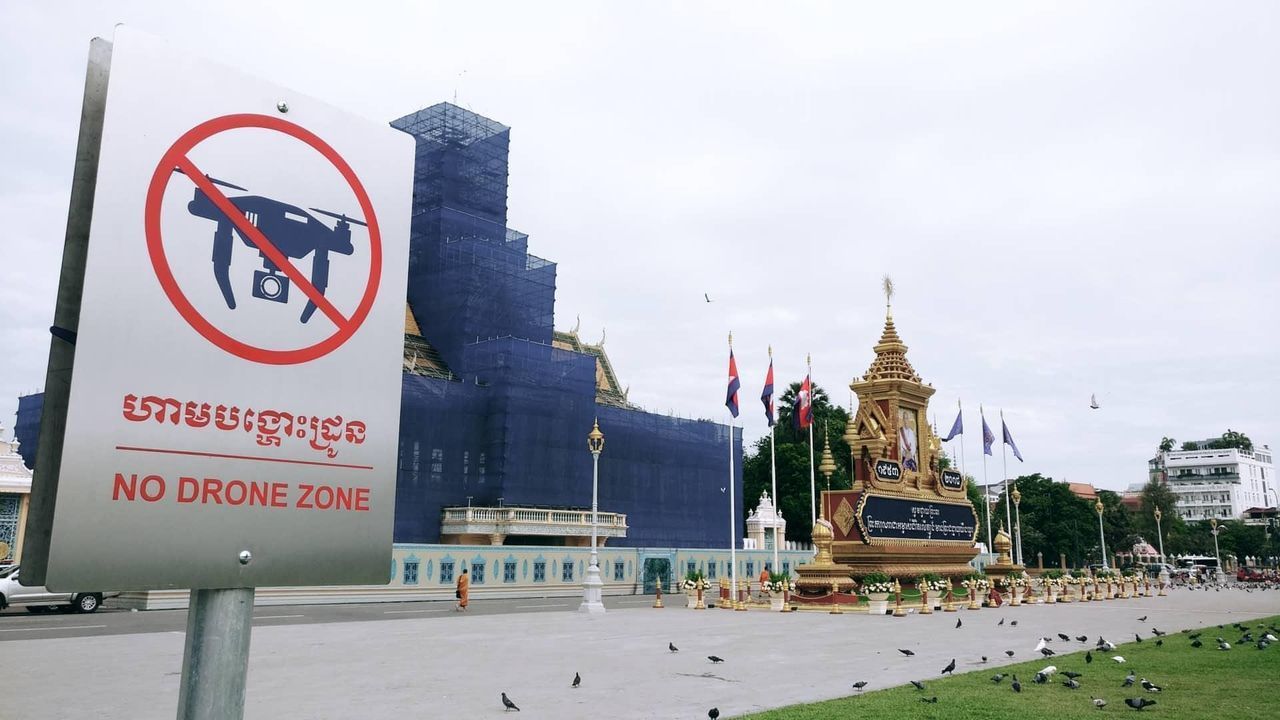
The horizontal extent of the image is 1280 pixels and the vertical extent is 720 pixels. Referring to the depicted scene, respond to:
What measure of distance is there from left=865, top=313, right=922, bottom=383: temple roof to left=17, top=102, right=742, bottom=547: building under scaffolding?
9.55 metres

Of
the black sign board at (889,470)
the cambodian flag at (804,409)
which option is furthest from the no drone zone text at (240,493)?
the black sign board at (889,470)

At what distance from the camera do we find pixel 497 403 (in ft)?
155

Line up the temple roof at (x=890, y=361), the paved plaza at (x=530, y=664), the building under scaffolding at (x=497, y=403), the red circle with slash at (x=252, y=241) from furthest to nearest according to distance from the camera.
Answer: the building under scaffolding at (x=497, y=403), the temple roof at (x=890, y=361), the paved plaza at (x=530, y=664), the red circle with slash at (x=252, y=241)

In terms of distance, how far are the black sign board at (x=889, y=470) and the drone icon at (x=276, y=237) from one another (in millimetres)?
35738

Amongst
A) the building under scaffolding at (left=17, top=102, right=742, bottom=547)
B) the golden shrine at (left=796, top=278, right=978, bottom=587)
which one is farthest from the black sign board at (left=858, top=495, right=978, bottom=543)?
the building under scaffolding at (left=17, top=102, right=742, bottom=547)

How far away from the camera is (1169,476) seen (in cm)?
14638

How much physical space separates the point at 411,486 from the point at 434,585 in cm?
869

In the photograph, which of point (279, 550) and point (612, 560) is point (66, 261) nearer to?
point (279, 550)

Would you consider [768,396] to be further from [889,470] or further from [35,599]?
[35,599]

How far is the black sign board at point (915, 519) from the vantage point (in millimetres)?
34875

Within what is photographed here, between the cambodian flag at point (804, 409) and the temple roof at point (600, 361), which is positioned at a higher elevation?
the temple roof at point (600, 361)

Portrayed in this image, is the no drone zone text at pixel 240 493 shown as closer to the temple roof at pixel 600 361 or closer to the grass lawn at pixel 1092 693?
the grass lawn at pixel 1092 693

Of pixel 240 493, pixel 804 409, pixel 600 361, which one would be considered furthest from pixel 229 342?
pixel 600 361

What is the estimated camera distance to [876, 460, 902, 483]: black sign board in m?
36.5
